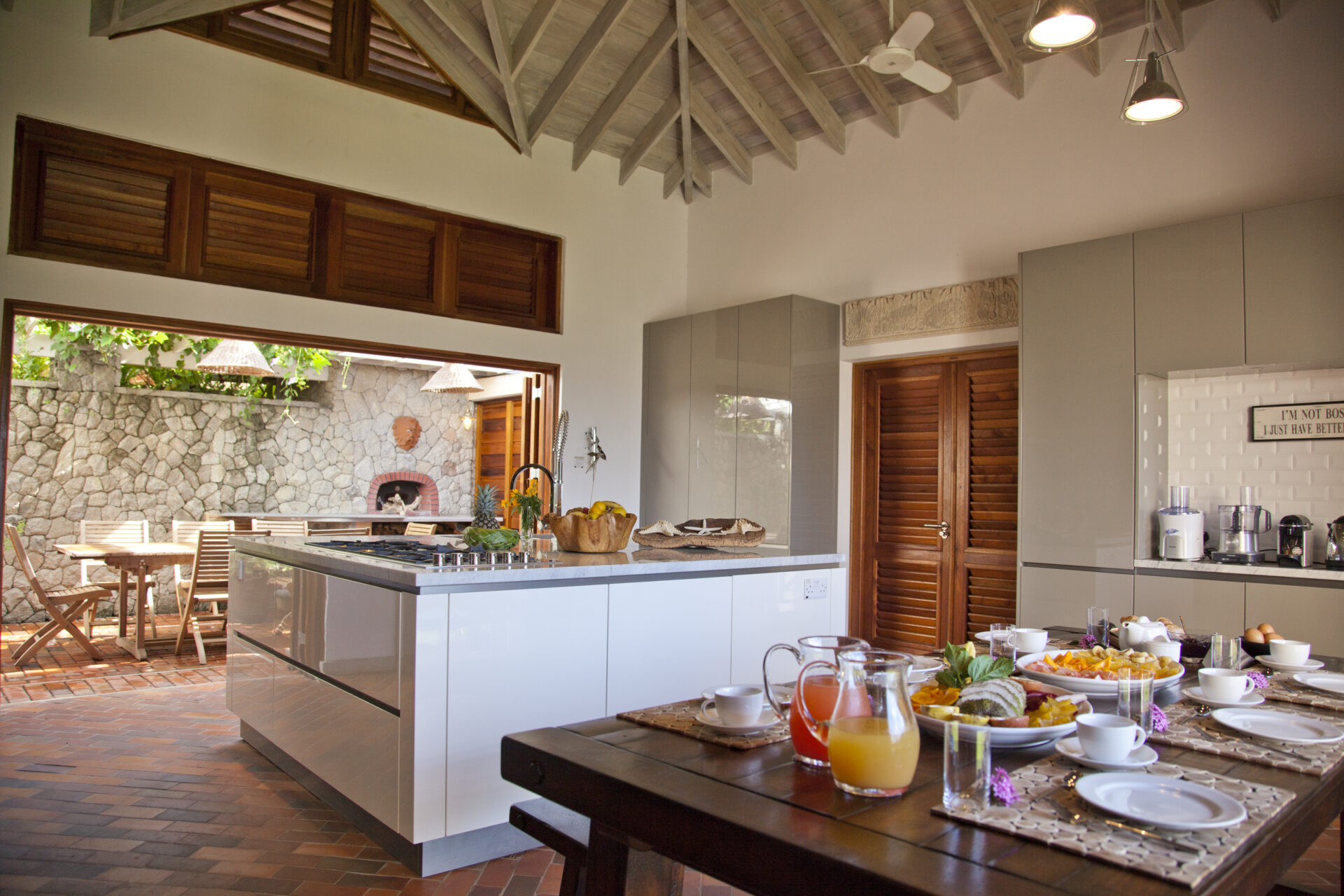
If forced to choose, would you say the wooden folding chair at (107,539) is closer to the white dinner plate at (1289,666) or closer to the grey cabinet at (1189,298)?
the grey cabinet at (1189,298)

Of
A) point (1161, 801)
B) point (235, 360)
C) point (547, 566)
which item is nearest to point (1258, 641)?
point (1161, 801)

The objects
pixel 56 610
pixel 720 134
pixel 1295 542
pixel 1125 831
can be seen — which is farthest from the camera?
pixel 720 134

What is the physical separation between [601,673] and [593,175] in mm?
4831

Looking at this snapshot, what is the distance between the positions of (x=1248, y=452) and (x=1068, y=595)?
1092 millimetres

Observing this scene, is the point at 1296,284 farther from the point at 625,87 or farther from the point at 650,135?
the point at 650,135

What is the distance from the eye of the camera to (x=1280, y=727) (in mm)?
1549

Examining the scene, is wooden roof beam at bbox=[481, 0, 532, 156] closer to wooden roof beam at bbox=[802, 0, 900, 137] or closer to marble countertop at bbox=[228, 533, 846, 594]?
wooden roof beam at bbox=[802, 0, 900, 137]

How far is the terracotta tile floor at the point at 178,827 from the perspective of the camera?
268 cm

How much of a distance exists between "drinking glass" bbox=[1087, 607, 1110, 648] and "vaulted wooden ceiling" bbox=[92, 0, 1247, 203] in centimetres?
353

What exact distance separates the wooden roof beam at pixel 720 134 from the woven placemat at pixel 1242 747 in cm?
549

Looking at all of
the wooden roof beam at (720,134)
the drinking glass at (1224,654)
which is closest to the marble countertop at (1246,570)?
the drinking glass at (1224,654)

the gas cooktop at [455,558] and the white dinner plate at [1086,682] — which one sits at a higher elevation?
the gas cooktop at [455,558]

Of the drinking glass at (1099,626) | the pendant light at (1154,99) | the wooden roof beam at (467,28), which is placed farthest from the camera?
the wooden roof beam at (467,28)

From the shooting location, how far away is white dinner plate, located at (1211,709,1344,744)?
1.47 meters
